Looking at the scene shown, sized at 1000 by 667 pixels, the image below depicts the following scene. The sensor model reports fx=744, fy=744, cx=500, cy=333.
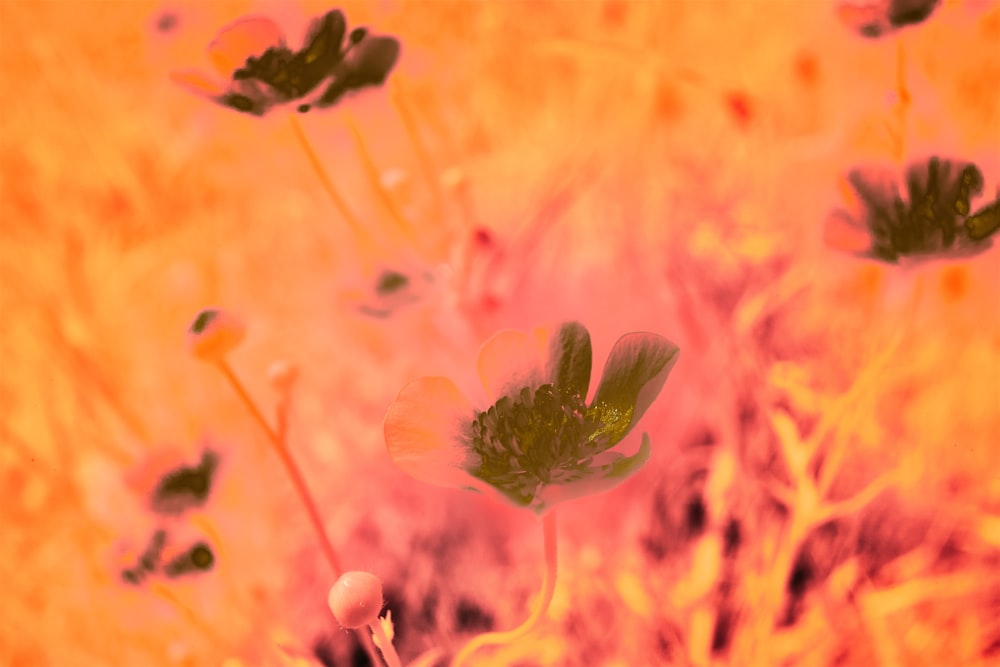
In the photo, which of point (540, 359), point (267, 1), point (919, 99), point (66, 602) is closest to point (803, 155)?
point (919, 99)

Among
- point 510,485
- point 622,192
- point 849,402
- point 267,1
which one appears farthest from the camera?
point 267,1

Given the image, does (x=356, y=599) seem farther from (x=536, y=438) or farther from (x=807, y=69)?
(x=807, y=69)

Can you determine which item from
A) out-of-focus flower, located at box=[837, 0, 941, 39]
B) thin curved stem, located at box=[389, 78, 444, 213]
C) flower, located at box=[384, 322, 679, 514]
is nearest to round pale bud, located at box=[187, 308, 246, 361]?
flower, located at box=[384, 322, 679, 514]

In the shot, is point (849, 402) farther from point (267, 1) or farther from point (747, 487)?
point (267, 1)

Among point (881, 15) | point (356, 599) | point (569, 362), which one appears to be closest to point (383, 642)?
point (356, 599)

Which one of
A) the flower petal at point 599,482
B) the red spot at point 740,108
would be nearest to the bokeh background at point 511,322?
the red spot at point 740,108

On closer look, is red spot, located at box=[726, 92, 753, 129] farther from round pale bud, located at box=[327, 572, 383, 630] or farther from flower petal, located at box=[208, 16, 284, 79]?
round pale bud, located at box=[327, 572, 383, 630]
